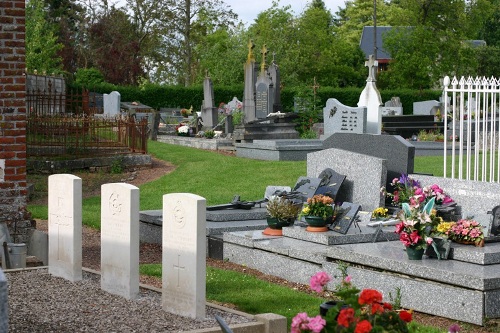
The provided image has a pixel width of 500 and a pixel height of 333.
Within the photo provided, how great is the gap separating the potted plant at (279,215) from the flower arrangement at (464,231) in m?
2.41

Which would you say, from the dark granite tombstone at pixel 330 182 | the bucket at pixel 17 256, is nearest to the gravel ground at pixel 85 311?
the bucket at pixel 17 256

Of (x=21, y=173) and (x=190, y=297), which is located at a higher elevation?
(x=21, y=173)

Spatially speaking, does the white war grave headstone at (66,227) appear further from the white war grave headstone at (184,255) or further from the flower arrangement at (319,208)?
the flower arrangement at (319,208)

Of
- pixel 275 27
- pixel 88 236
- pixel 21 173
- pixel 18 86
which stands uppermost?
pixel 275 27

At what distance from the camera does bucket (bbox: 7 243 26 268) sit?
10844 mm

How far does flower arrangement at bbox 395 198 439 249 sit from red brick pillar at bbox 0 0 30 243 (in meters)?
4.94

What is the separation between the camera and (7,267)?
1081 cm

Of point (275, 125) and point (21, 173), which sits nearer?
point (21, 173)

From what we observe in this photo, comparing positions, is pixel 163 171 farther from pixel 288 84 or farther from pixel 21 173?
pixel 288 84

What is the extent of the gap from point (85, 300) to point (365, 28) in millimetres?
64034

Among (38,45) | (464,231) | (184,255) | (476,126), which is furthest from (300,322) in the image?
(38,45)

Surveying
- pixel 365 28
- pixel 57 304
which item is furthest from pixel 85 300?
pixel 365 28

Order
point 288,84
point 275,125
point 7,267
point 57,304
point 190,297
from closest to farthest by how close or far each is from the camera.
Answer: point 190,297
point 57,304
point 7,267
point 275,125
point 288,84

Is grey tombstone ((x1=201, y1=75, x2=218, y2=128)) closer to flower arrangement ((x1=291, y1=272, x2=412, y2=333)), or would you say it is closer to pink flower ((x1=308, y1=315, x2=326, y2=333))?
flower arrangement ((x1=291, y1=272, x2=412, y2=333))
